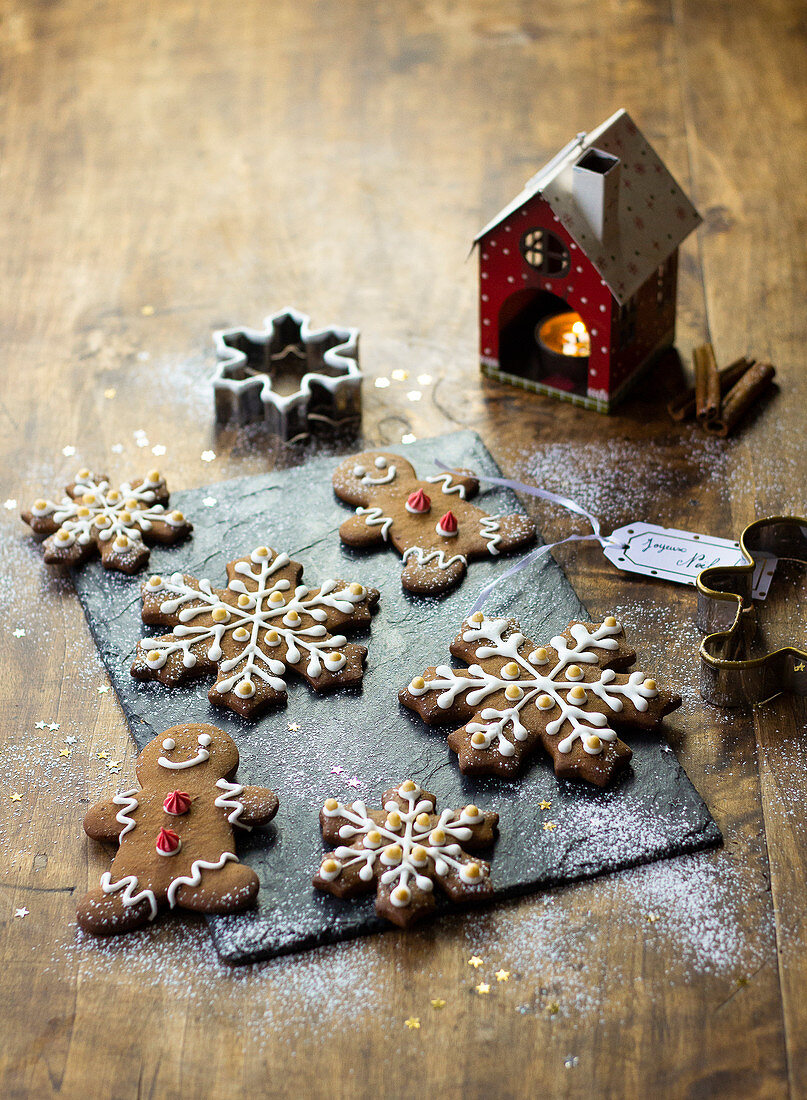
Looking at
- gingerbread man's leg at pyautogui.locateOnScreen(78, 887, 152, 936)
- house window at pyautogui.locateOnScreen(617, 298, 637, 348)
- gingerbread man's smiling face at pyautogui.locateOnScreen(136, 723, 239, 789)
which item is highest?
house window at pyautogui.locateOnScreen(617, 298, 637, 348)

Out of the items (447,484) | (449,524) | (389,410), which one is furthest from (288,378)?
(449,524)

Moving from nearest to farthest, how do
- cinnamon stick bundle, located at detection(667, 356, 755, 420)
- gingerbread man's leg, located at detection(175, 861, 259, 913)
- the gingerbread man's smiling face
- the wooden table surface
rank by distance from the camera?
1. the wooden table surface
2. gingerbread man's leg, located at detection(175, 861, 259, 913)
3. the gingerbread man's smiling face
4. cinnamon stick bundle, located at detection(667, 356, 755, 420)

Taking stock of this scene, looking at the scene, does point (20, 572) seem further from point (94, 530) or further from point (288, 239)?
point (288, 239)

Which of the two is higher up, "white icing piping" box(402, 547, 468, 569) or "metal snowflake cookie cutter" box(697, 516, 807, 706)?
"metal snowflake cookie cutter" box(697, 516, 807, 706)

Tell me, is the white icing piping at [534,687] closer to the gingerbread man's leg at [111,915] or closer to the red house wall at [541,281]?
the gingerbread man's leg at [111,915]

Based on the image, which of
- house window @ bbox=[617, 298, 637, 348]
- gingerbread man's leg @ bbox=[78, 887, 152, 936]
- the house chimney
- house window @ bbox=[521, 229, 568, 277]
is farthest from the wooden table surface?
Answer: the house chimney

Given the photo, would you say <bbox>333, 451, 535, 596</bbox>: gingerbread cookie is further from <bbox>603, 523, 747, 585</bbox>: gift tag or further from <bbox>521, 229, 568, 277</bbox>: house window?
<bbox>521, 229, 568, 277</bbox>: house window

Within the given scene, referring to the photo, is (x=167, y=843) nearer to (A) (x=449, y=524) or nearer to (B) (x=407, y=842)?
(B) (x=407, y=842)
